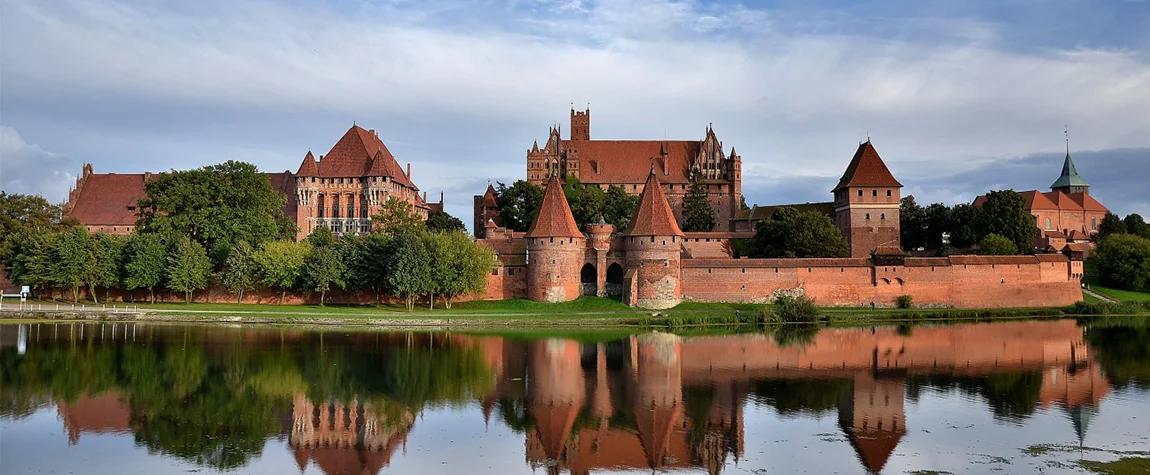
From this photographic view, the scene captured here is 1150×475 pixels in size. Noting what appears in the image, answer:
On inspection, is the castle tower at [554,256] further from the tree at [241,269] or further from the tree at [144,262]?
the tree at [144,262]

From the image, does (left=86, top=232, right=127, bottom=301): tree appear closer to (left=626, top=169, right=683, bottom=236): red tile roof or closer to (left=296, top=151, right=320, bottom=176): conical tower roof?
(left=296, top=151, right=320, bottom=176): conical tower roof

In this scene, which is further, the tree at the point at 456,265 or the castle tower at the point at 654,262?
the castle tower at the point at 654,262

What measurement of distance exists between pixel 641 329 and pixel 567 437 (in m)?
20.6

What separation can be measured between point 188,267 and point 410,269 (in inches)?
466

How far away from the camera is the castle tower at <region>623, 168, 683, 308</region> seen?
147ft

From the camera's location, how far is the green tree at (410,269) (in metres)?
43.0

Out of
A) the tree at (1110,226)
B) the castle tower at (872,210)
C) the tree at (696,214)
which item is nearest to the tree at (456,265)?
the tree at (696,214)

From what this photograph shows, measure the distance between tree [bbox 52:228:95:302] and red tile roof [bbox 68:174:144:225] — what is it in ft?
83.7

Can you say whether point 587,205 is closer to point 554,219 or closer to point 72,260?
point 554,219

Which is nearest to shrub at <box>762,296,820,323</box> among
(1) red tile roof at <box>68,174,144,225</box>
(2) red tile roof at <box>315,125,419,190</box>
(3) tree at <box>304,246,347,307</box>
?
(3) tree at <box>304,246,347,307</box>

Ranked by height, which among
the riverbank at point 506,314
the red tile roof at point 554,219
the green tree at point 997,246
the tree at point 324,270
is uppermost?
the red tile roof at point 554,219

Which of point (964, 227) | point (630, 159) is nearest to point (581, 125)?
point (630, 159)

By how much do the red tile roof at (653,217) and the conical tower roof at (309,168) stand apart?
28607mm

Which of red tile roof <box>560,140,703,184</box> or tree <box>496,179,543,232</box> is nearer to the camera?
tree <box>496,179,543,232</box>
